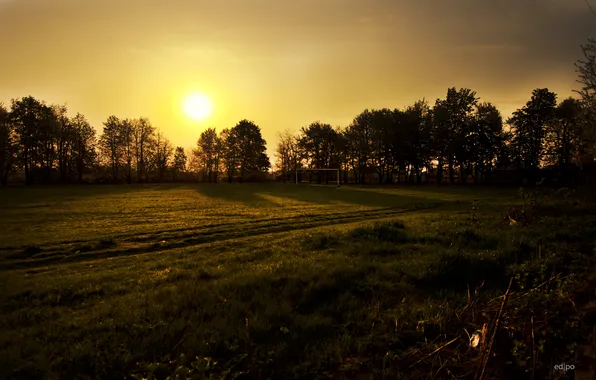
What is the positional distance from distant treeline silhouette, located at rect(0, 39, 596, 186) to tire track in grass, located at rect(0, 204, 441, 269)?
2497 inches

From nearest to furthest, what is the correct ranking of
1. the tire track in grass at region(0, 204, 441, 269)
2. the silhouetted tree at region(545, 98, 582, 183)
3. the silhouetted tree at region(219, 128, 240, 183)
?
the tire track in grass at region(0, 204, 441, 269)
the silhouetted tree at region(545, 98, 582, 183)
the silhouetted tree at region(219, 128, 240, 183)

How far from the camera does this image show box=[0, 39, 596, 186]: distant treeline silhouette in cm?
7519

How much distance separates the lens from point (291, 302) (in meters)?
8.07

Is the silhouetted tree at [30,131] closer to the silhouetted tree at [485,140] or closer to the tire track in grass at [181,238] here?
the tire track in grass at [181,238]

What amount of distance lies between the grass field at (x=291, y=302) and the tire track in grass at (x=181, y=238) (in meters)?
0.16

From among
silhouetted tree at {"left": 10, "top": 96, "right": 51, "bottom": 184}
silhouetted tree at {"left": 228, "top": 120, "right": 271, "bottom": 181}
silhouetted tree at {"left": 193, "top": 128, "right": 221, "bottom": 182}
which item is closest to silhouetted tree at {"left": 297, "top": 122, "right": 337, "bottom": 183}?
silhouetted tree at {"left": 228, "top": 120, "right": 271, "bottom": 181}

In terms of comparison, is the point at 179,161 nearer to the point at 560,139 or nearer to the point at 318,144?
the point at 318,144

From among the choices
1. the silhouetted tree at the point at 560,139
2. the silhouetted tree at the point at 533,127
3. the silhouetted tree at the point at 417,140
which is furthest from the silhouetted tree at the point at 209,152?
the silhouetted tree at the point at 560,139

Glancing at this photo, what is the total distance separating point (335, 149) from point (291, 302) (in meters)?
97.9

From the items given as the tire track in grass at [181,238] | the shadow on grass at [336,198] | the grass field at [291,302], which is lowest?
the tire track in grass at [181,238]

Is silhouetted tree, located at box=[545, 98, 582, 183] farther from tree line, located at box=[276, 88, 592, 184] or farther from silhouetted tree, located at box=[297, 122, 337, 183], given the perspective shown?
silhouetted tree, located at box=[297, 122, 337, 183]

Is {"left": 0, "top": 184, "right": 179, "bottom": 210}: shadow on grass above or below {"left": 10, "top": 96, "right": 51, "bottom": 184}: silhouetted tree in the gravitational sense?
below

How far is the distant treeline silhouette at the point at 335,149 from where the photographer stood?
75.2 metres

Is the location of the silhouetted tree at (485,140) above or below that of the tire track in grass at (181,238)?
above
